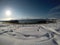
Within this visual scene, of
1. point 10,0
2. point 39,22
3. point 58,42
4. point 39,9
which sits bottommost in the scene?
point 58,42

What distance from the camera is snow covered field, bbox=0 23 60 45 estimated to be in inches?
30.0

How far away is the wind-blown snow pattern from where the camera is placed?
2.50 feet

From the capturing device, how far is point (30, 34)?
862mm

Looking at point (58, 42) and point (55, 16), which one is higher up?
point (55, 16)

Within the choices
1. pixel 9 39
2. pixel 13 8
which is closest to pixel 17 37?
pixel 9 39

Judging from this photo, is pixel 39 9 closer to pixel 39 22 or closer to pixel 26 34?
pixel 39 22

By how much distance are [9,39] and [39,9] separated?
0.47 metres

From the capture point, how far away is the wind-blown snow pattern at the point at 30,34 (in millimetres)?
761

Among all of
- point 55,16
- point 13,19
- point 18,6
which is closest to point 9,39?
point 13,19

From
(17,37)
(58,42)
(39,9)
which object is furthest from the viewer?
(39,9)

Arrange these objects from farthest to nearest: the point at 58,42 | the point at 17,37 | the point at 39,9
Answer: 1. the point at 39,9
2. the point at 17,37
3. the point at 58,42

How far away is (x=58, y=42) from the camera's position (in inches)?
28.2

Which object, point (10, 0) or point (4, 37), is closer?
point (4, 37)

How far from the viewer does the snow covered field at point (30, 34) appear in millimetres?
761
